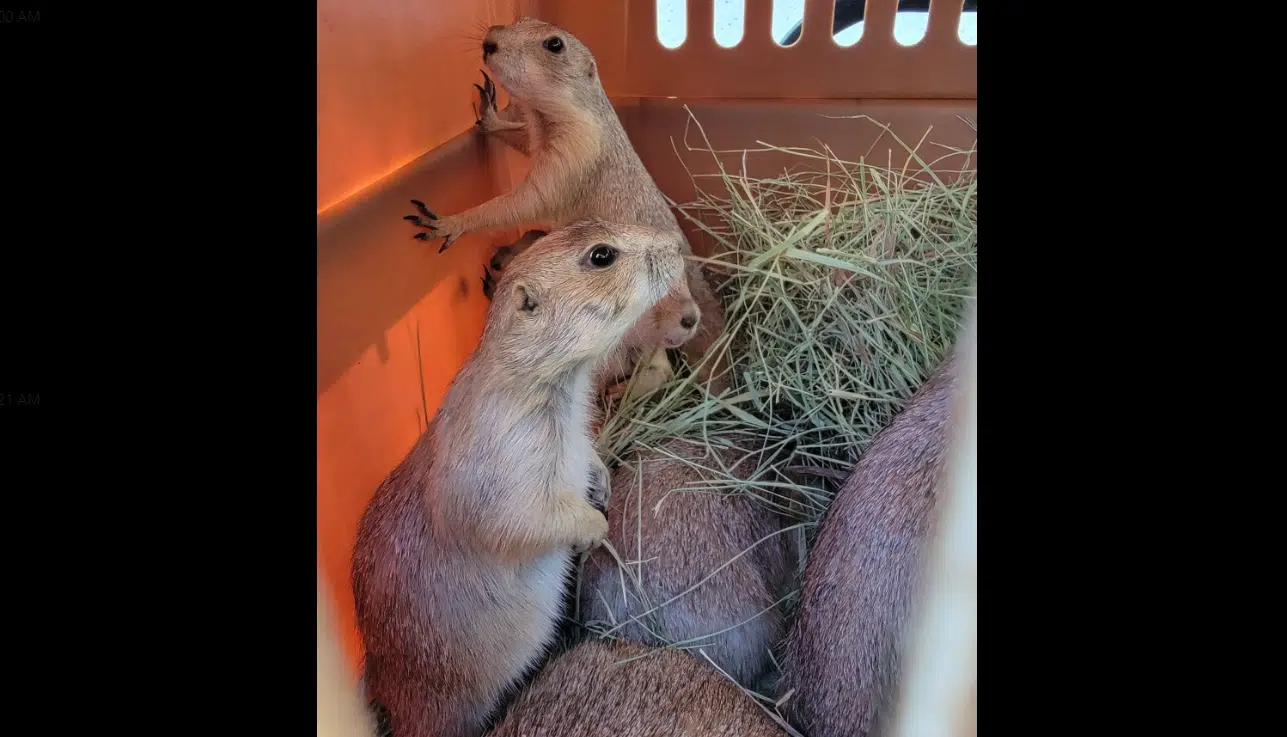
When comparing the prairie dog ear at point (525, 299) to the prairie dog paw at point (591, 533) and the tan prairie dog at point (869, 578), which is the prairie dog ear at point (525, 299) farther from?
the tan prairie dog at point (869, 578)

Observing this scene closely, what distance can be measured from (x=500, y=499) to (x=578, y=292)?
23 centimetres

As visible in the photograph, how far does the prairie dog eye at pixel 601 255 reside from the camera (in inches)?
28.5

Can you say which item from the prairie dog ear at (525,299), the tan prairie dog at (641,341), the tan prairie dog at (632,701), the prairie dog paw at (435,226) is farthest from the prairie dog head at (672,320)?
the tan prairie dog at (632,701)

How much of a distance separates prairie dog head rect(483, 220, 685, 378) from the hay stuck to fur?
8 centimetres

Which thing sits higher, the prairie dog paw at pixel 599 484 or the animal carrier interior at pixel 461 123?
the animal carrier interior at pixel 461 123

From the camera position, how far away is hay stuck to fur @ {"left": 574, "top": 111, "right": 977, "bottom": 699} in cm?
72

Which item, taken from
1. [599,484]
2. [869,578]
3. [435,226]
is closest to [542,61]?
[435,226]

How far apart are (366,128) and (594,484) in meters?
0.44
